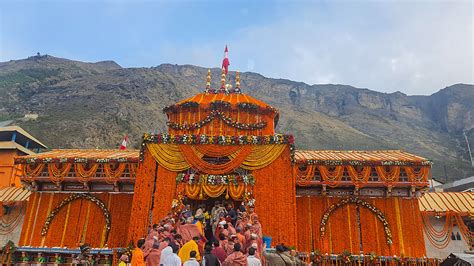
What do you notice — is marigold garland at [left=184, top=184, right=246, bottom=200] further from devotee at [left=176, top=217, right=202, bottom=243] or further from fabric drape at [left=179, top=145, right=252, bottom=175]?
devotee at [left=176, top=217, right=202, bottom=243]

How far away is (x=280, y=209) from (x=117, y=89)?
68337 mm

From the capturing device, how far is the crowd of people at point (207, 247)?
7977mm

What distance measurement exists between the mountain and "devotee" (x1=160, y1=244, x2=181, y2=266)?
48328 millimetres

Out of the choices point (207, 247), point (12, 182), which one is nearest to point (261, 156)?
Answer: point (207, 247)

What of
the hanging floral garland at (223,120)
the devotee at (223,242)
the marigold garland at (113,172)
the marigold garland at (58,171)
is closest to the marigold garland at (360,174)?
the hanging floral garland at (223,120)

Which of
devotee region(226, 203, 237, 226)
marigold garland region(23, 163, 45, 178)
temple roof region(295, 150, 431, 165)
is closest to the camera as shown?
devotee region(226, 203, 237, 226)

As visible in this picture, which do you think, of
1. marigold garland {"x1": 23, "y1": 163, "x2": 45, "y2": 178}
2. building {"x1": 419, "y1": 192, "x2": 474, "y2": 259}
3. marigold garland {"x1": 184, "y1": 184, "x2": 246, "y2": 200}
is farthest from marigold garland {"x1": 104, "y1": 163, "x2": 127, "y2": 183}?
building {"x1": 419, "y1": 192, "x2": 474, "y2": 259}

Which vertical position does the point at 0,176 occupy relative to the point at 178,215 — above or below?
above

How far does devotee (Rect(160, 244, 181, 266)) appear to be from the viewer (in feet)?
26.5

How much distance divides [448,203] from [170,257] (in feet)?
46.9

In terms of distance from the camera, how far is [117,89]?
75.8m

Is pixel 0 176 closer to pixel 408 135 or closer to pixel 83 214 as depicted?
pixel 83 214

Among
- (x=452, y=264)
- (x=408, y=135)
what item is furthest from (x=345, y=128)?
(x=452, y=264)

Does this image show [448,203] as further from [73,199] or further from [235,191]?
[73,199]
